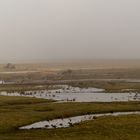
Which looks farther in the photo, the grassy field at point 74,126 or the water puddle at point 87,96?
the water puddle at point 87,96

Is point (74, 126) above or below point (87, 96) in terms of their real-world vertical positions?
below

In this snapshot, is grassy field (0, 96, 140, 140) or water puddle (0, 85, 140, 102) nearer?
grassy field (0, 96, 140, 140)

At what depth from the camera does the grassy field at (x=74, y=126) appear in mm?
45375

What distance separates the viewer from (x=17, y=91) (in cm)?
11238

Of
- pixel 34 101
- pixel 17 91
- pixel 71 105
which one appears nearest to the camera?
pixel 71 105

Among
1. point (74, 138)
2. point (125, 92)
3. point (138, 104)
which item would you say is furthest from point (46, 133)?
point (125, 92)

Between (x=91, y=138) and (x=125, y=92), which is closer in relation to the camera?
(x=91, y=138)

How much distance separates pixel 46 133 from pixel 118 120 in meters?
11.9

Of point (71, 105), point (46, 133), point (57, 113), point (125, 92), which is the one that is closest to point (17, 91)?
point (125, 92)

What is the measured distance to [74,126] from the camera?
51000 millimetres

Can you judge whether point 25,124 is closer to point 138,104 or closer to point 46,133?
point 46,133

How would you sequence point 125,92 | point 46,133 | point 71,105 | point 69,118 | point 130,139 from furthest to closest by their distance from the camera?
point 125,92
point 71,105
point 69,118
point 46,133
point 130,139

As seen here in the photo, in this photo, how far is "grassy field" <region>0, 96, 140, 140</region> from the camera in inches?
1786

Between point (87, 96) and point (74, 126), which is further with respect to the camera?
point (87, 96)
